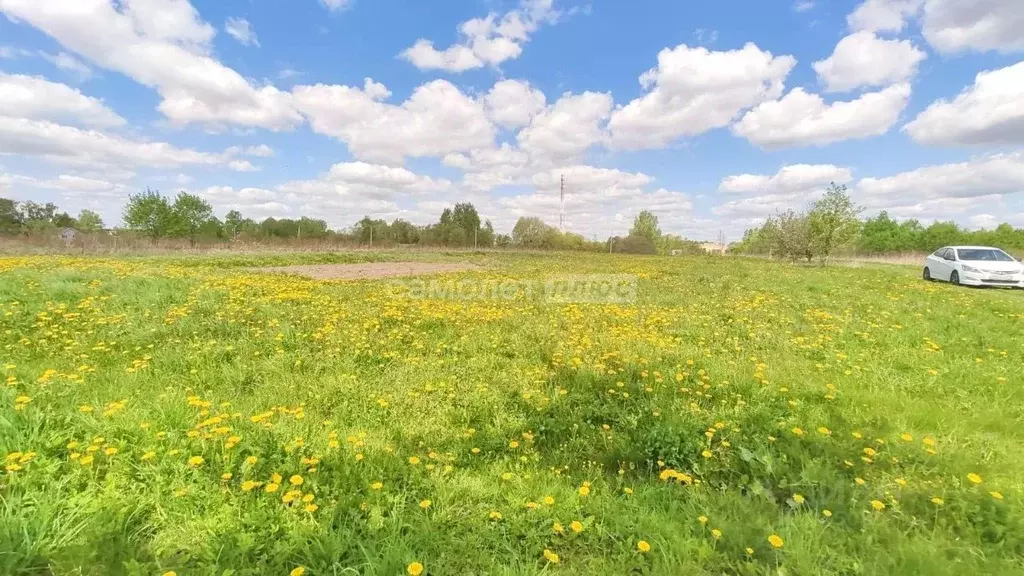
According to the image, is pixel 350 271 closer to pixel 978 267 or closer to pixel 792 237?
pixel 978 267

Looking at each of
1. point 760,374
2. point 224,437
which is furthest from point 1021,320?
point 224,437

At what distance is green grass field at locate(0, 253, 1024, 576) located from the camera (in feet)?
6.88

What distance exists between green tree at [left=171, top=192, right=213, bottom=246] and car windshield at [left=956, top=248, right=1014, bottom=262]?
55279 mm

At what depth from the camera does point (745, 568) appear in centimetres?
200

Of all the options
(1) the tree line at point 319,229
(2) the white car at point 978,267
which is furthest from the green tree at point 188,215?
(2) the white car at point 978,267

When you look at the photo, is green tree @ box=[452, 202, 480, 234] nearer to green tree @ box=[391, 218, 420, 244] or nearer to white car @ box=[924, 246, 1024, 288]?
green tree @ box=[391, 218, 420, 244]

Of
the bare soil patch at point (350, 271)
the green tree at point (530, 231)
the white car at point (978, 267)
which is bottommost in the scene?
the bare soil patch at point (350, 271)

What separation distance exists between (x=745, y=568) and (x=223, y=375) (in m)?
4.91

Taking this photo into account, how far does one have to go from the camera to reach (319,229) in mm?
43312

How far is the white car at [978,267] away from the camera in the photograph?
13.7m

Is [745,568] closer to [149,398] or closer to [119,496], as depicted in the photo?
[119,496]

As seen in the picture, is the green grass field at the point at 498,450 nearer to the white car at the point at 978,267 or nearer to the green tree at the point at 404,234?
the white car at the point at 978,267

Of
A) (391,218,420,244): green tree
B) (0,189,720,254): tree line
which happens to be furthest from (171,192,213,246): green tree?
(391,218,420,244): green tree

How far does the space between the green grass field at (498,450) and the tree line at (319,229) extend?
29.8 metres
